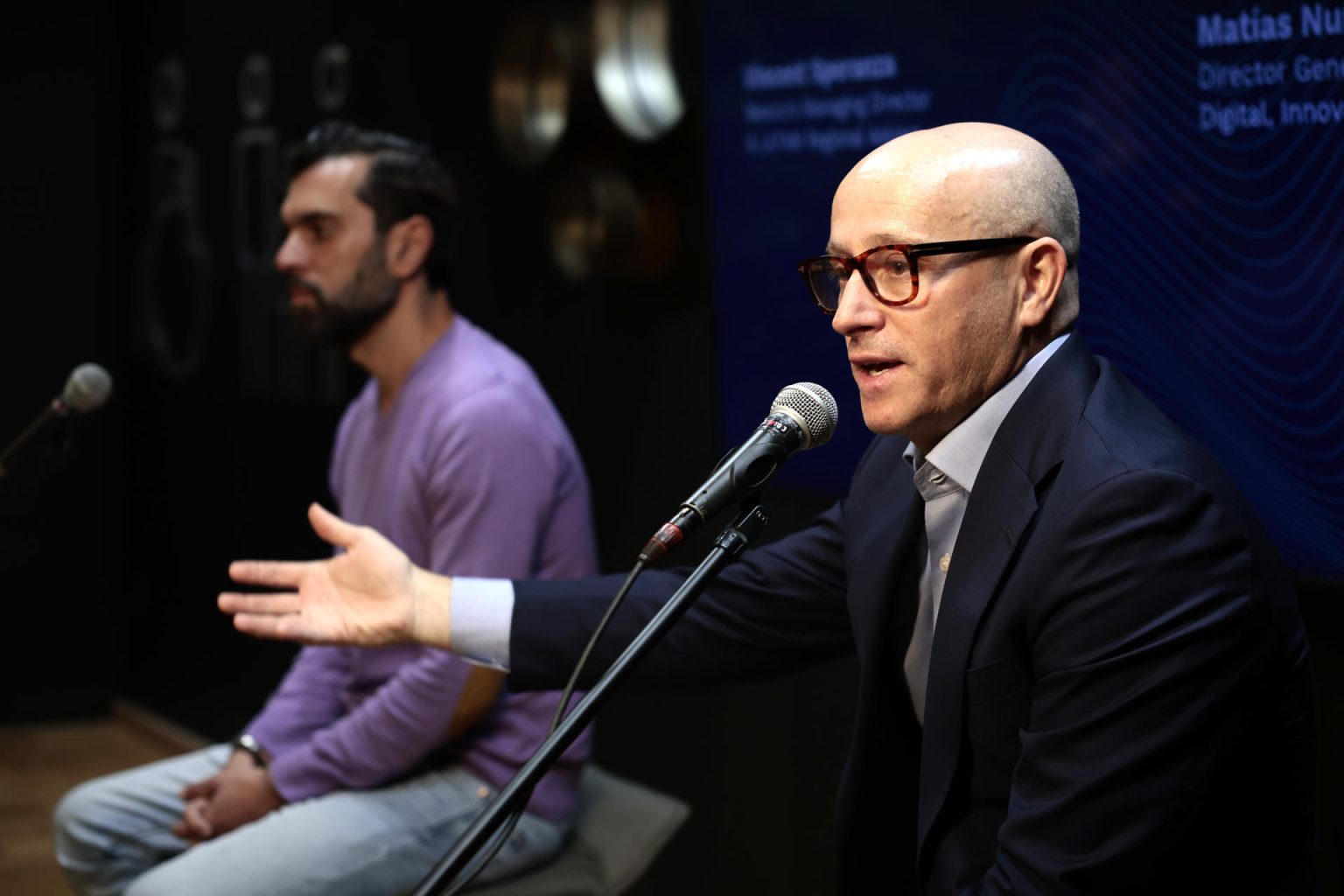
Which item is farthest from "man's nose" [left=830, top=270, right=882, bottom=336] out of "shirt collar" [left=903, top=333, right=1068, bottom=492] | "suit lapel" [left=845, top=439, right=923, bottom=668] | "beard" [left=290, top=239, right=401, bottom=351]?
"beard" [left=290, top=239, right=401, bottom=351]

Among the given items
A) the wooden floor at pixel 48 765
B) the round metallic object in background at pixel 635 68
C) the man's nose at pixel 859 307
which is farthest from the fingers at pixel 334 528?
the wooden floor at pixel 48 765

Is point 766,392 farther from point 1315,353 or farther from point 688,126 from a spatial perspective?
point 1315,353

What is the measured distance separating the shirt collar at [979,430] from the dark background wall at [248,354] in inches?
51.6

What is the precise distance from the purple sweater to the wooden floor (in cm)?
181

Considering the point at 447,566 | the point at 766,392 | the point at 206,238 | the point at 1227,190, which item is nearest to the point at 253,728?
the point at 447,566

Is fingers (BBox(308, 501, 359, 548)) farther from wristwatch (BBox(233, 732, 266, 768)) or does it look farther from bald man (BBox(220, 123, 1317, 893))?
wristwatch (BBox(233, 732, 266, 768))

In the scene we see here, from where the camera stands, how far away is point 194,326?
5578 millimetres

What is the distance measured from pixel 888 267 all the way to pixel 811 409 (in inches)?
7.3

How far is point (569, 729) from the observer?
147cm

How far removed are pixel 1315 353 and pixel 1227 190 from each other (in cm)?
25

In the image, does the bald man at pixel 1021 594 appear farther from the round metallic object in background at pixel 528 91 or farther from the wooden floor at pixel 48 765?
the wooden floor at pixel 48 765

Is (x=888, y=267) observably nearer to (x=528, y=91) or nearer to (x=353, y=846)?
(x=353, y=846)

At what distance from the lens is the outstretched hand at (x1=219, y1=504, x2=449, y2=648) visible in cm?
207

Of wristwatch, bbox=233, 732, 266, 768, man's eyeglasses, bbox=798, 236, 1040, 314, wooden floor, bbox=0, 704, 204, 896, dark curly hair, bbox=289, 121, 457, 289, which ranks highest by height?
dark curly hair, bbox=289, 121, 457, 289
